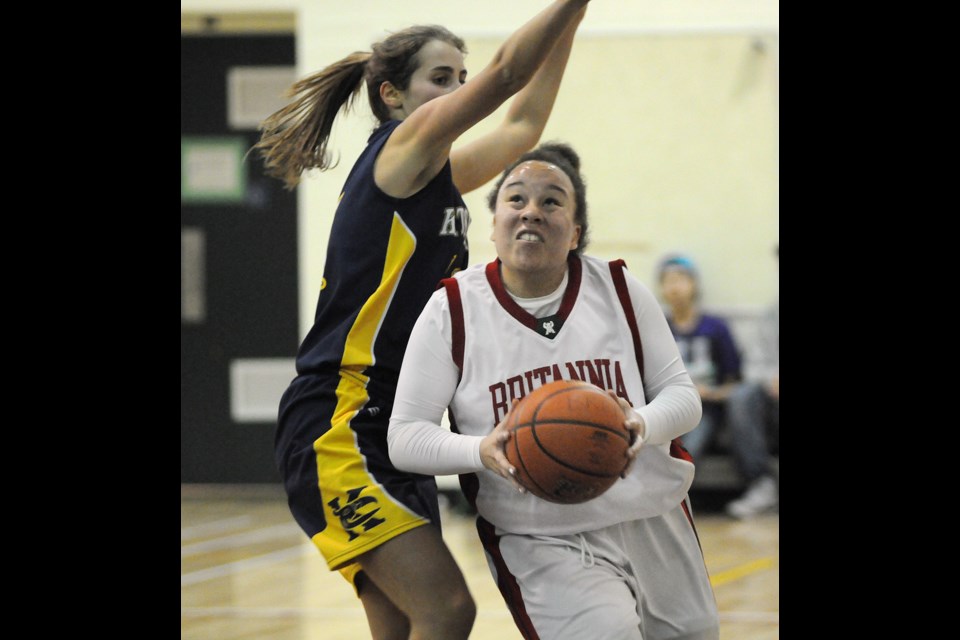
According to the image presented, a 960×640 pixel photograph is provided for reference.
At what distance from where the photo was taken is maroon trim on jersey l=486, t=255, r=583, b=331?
8.43 ft

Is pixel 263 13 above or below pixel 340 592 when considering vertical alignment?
above

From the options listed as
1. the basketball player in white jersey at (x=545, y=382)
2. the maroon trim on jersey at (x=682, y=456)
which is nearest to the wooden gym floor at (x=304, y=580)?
the maroon trim on jersey at (x=682, y=456)

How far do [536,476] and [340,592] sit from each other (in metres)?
3.35

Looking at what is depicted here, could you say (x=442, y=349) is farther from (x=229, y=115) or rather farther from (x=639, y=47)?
(x=229, y=115)

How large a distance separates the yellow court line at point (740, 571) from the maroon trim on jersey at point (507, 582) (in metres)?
2.95

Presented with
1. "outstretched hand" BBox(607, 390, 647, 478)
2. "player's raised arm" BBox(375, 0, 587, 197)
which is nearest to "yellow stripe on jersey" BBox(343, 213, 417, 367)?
"player's raised arm" BBox(375, 0, 587, 197)

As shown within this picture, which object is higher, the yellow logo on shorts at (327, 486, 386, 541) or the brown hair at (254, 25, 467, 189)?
the brown hair at (254, 25, 467, 189)

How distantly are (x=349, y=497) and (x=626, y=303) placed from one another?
77 centimetres

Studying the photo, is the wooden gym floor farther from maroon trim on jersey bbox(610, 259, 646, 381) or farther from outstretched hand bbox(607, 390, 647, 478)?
outstretched hand bbox(607, 390, 647, 478)

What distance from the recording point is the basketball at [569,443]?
→ 227 centimetres

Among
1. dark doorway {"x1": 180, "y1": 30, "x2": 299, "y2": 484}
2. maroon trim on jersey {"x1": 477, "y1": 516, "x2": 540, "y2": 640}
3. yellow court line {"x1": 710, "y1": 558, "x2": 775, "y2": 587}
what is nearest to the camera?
maroon trim on jersey {"x1": 477, "y1": 516, "x2": 540, "y2": 640}

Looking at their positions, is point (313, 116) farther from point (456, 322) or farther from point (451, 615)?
point (451, 615)

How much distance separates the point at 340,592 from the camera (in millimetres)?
5398
